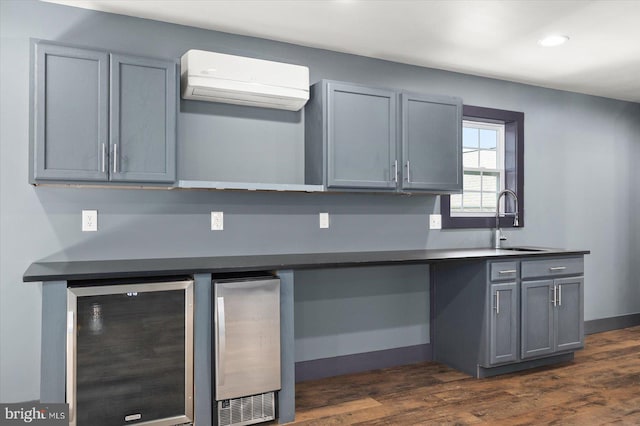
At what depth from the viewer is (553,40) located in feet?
11.4

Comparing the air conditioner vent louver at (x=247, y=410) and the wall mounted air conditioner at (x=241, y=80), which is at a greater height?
the wall mounted air conditioner at (x=241, y=80)

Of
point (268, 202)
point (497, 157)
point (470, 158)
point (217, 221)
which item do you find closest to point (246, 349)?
point (217, 221)

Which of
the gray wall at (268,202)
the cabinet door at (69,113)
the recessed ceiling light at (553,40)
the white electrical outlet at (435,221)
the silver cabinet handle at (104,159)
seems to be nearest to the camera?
the cabinet door at (69,113)

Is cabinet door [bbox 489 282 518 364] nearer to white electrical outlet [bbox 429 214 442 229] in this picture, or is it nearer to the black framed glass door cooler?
white electrical outlet [bbox 429 214 442 229]

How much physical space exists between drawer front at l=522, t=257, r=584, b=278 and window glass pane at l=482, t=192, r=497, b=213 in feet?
2.82

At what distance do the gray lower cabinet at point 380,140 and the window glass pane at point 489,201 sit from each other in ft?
2.93

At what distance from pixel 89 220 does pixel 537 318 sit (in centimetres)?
321

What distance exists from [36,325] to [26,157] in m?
0.97

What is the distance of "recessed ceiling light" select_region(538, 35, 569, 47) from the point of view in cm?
342

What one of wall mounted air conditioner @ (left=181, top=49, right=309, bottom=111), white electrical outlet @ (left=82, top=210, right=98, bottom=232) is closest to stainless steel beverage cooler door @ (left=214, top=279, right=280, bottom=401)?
white electrical outlet @ (left=82, top=210, right=98, bottom=232)

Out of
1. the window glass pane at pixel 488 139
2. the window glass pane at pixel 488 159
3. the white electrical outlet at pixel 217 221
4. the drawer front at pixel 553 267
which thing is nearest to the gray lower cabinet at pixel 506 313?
the drawer front at pixel 553 267

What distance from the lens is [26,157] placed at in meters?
2.79

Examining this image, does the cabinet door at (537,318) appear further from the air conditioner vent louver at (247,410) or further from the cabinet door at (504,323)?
the air conditioner vent louver at (247,410)

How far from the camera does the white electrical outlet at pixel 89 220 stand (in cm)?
289
